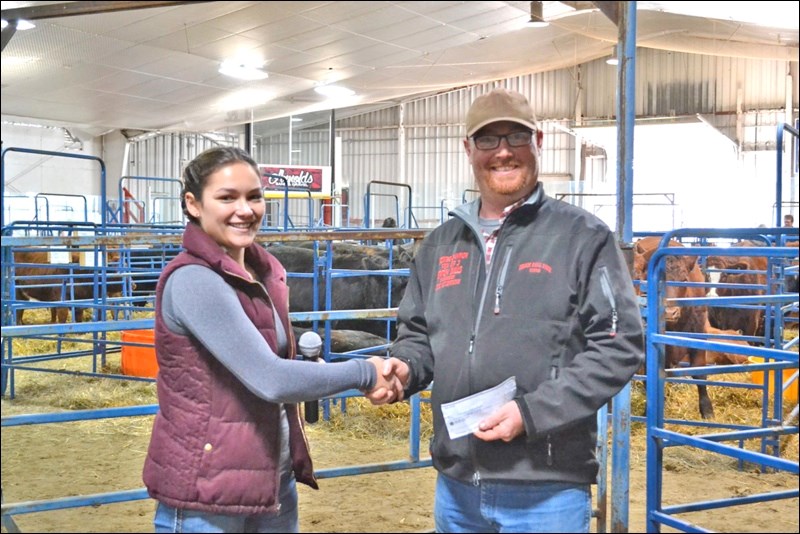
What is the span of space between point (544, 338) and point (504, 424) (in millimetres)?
216

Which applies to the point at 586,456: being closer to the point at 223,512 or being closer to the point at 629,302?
the point at 629,302

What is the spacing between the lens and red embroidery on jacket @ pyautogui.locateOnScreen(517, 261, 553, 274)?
1.80 meters

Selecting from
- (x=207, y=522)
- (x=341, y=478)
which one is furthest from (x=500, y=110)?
(x=341, y=478)

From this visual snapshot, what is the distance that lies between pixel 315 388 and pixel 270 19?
869 mm

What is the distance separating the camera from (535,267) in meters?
1.81

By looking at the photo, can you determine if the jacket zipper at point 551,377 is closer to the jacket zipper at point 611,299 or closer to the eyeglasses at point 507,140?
the jacket zipper at point 611,299

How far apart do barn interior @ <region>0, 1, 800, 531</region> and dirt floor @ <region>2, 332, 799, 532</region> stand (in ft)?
0.97

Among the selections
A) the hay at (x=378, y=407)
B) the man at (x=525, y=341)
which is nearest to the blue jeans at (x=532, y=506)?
the man at (x=525, y=341)

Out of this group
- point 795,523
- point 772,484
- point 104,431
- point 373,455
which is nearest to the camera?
point 795,523

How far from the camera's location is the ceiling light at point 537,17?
179 cm

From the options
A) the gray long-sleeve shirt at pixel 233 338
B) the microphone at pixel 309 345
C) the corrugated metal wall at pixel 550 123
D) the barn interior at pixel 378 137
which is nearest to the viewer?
the gray long-sleeve shirt at pixel 233 338

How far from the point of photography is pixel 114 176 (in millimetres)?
19109

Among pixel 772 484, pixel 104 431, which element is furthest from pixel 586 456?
pixel 104 431

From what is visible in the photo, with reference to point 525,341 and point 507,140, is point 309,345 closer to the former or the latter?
Result: point 525,341
